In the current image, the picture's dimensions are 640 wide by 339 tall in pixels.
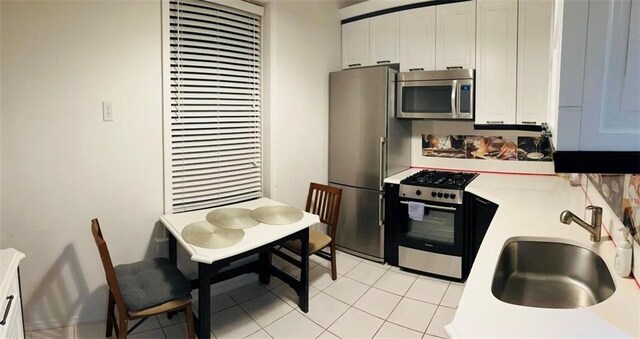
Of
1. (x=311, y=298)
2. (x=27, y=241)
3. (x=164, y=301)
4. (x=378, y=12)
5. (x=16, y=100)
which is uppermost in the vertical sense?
(x=378, y=12)

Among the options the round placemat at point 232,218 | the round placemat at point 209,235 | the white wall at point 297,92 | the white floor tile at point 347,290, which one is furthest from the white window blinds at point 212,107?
the white floor tile at point 347,290

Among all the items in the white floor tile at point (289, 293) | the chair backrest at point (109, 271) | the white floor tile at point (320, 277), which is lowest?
the white floor tile at point (289, 293)

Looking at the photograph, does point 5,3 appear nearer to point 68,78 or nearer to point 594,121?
point 68,78

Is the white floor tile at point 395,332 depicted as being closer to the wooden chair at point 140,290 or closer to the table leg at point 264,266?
the table leg at point 264,266

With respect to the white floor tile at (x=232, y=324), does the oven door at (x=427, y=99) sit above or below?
above

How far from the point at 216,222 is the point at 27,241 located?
1.08 m

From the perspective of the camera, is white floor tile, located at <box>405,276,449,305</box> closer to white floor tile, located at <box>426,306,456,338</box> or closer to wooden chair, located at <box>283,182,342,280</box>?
white floor tile, located at <box>426,306,456,338</box>

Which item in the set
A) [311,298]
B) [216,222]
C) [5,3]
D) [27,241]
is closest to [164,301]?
[216,222]

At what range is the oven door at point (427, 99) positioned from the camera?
3.03m

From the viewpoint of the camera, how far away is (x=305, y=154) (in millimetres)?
3352

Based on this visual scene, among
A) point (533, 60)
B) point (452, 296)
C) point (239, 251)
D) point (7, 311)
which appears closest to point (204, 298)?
point (239, 251)

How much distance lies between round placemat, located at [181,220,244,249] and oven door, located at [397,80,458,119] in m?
1.91

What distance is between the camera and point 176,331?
226 centimetres

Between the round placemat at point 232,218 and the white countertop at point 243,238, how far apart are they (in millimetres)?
62
